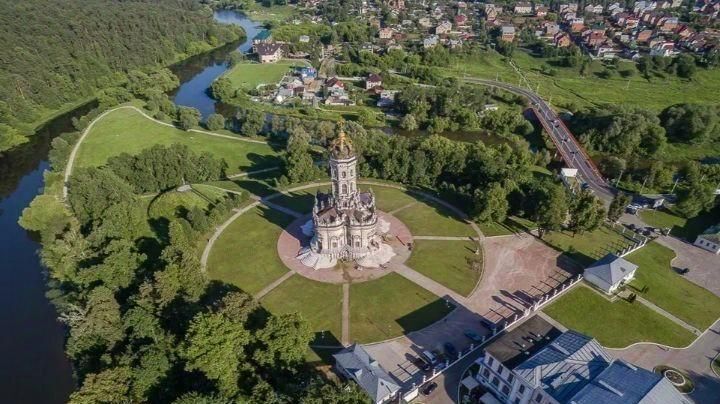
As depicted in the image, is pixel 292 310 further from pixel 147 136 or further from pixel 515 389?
pixel 147 136

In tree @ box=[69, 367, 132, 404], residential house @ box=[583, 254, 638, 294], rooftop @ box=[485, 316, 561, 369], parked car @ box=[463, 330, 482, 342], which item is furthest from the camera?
residential house @ box=[583, 254, 638, 294]

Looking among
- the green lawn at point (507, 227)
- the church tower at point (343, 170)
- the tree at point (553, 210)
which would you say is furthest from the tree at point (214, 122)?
the tree at point (553, 210)

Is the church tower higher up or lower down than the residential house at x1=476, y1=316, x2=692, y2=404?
higher up

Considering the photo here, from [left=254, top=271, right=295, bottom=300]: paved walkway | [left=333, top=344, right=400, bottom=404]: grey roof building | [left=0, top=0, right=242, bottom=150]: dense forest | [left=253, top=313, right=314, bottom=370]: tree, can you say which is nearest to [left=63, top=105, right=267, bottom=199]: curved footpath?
[left=0, top=0, right=242, bottom=150]: dense forest

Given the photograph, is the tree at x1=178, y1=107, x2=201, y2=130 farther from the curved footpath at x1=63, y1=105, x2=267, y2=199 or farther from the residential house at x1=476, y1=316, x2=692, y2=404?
the residential house at x1=476, y1=316, x2=692, y2=404

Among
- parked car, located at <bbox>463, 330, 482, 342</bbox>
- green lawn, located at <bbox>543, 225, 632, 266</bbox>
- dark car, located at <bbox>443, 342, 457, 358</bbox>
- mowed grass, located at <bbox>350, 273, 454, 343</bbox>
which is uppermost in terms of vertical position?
green lawn, located at <bbox>543, 225, 632, 266</bbox>

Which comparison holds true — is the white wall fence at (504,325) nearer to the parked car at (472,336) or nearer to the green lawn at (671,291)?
the parked car at (472,336)
